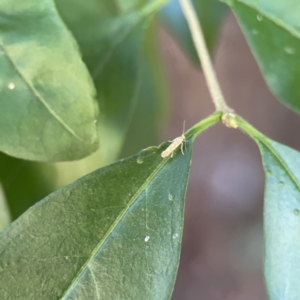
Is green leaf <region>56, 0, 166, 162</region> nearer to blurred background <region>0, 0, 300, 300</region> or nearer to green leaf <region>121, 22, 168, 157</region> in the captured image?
green leaf <region>121, 22, 168, 157</region>

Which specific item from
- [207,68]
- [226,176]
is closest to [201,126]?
[207,68]

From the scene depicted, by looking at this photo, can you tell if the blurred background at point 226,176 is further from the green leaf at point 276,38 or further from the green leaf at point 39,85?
the green leaf at point 39,85

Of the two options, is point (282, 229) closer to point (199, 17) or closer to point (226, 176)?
point (199, 17)

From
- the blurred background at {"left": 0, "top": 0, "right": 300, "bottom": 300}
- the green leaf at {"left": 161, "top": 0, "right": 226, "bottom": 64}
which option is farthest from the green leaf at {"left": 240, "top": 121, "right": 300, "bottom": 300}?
the blurred background at {"left": 0, "top": 0, "right": 300, "bottom": 300}

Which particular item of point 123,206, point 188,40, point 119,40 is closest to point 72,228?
point 123,206

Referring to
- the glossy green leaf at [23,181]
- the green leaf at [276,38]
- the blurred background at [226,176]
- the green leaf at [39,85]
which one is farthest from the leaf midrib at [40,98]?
the blurred background at [226,176]

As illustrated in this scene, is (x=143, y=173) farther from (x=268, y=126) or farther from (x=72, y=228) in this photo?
(x=268, y=126)
